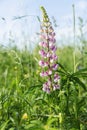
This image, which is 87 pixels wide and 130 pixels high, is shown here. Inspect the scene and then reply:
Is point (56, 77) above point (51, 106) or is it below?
above

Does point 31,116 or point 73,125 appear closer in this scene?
point 73,125

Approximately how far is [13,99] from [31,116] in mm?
226

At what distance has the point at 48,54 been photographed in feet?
9.47

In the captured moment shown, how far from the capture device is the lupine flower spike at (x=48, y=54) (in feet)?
9.53

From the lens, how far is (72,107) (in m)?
3.14

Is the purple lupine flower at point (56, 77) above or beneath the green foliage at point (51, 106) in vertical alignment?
above

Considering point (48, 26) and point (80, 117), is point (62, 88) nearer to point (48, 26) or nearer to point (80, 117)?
point (80, 117)

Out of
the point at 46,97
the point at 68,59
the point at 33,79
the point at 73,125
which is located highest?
the point at 68,59

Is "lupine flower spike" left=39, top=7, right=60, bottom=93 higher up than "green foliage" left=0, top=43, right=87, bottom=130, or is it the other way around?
"lupine flower spike" left=39, top=7, right=60, bottom=93

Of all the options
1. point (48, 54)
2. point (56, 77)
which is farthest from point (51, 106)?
point (48, 54)

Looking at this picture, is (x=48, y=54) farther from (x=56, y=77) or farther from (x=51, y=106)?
(x=51, y=106)

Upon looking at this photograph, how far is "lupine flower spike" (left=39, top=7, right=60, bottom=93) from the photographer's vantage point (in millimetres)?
2906

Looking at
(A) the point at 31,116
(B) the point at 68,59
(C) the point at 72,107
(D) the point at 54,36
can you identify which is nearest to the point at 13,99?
(A) the point at 31,116

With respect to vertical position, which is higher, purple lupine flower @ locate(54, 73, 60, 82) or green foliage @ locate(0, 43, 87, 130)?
purple lupine flower @ locate(54, 73, 60, 82)
